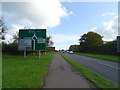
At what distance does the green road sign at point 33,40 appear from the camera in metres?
34.9

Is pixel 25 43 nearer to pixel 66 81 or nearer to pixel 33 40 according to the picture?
pixel 33 40

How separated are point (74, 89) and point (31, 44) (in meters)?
28.2

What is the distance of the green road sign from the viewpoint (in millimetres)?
34875

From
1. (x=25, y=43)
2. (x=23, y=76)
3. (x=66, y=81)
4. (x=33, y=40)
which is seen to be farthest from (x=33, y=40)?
(x=66, y=81)

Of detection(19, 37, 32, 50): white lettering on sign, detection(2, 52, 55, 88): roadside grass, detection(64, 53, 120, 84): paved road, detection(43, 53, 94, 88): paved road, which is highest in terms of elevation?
detection(19, 37, 32, 50): white lettering on sign

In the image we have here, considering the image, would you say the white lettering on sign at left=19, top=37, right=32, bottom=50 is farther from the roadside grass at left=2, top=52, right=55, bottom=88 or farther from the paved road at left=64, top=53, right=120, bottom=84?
the roadside grass at left=2, top=52, right=55, bottom=88

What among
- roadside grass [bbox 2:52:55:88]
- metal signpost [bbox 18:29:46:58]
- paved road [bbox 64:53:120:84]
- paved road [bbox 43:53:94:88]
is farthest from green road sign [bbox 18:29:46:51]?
paved road [bbox 43:53:94:88]

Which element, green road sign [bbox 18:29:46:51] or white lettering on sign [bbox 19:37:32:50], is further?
white lettering on sign [bbox 19:37:32:50]

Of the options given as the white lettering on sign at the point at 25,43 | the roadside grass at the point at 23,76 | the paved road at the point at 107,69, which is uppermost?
the white lettering on sign at the point at 25,43

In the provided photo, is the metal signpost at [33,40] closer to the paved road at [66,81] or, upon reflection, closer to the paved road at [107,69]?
the paved road at [107,69]

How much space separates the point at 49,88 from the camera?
311 inches

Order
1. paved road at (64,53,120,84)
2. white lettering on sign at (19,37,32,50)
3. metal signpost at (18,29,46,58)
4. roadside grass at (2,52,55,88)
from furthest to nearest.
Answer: white lettering on sign at (19,37,32,50), metal signpost at (18,29,46,58), paved road at (64,53,120,84), roadside grass at (2,52,55,88)

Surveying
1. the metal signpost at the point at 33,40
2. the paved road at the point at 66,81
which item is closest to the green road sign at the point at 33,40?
the metal signpost at the point at 33,40

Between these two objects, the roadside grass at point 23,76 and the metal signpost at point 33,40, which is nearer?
the roadside grass at point 23,76
